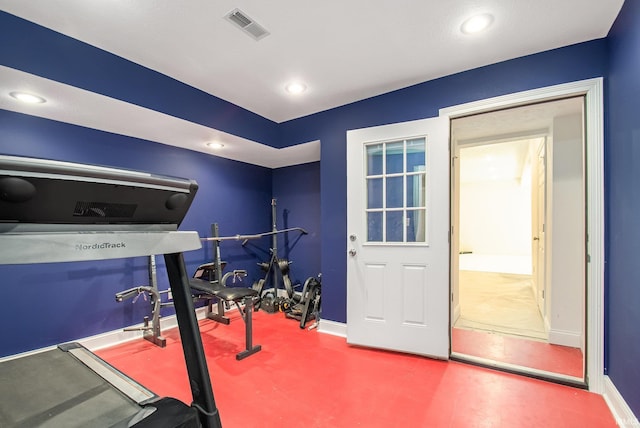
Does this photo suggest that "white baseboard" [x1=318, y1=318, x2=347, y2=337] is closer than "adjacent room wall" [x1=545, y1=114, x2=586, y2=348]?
No

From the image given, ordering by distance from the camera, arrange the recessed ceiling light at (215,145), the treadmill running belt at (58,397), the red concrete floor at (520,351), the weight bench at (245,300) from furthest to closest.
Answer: the recessed ceiling light at (215,145), the weight bench at (245,300), the red concrete floor at (520,351), the treadmill running belt at (58,397)

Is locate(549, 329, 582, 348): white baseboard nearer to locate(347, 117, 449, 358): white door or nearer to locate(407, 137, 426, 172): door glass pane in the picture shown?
locate(347, 117, 449, 358): white door

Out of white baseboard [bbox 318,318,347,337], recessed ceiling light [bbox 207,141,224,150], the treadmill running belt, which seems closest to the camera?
the treadmill running belt

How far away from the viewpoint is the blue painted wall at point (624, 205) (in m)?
1.58

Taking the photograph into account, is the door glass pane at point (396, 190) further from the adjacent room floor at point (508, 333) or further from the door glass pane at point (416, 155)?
the adjacent room floor at point (508, 333)

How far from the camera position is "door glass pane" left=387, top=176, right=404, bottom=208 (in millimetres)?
2771

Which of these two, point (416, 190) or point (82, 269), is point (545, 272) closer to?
point (416, 190)

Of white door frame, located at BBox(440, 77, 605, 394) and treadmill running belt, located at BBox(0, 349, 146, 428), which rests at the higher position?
white door frame, located at BBox(440, 77, 605, 394)

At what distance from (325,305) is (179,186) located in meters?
2.65

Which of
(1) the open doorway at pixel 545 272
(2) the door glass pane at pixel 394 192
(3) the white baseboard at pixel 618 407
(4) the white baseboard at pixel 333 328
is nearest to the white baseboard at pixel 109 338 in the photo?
(4) the white baseboard at pixel 333 328

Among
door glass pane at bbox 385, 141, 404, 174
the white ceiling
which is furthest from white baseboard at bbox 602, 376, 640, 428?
the white ceiling

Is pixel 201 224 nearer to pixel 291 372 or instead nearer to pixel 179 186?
pixel 291 372

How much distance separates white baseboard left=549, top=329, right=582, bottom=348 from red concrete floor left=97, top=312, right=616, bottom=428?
895 millimetres

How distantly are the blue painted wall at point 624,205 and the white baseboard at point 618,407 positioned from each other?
45 millimetres
